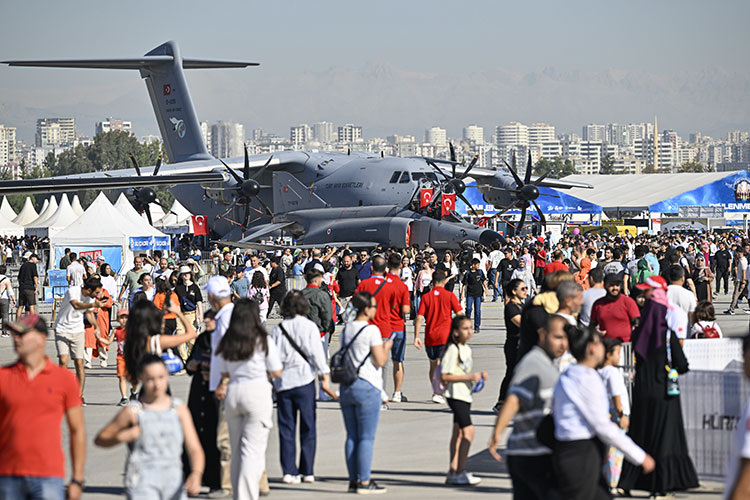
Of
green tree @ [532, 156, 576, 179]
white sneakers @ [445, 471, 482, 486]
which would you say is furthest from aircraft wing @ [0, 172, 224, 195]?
green tree @ [532, 156, 576, 179]

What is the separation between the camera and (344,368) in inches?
311

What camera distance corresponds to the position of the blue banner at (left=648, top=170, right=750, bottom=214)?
51625mm

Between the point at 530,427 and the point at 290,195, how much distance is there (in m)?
33.3

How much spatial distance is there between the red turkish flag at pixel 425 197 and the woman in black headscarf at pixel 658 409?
25839 millimetres

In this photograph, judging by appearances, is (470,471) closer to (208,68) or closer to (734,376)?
(734,376)

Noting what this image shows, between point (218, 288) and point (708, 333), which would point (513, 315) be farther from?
point (218, 288)

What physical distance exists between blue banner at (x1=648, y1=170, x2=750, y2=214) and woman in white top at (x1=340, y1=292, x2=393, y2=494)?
4698 cm

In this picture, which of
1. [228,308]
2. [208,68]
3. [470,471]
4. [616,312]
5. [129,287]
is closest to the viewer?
[228,308]

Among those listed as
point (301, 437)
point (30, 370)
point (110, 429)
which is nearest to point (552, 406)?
point (110, 429)

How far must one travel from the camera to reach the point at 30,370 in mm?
5398

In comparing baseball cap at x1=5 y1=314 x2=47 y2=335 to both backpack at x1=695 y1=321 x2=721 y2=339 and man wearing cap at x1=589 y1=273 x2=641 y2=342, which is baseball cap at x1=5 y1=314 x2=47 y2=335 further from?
backpack at x1=695 y1=321 x2=721 y2=339

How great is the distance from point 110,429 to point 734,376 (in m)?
4.35

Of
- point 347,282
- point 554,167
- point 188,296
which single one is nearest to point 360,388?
point 188,296

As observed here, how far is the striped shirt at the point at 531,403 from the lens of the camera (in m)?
5.48
